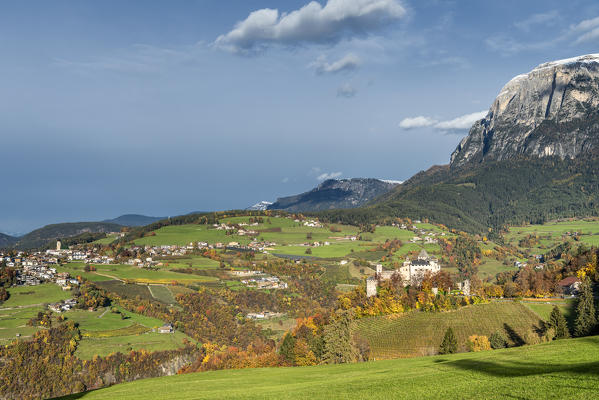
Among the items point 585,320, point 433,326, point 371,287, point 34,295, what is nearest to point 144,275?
point 34,295

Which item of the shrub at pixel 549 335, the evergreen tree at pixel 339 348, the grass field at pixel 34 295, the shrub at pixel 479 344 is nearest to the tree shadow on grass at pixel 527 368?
the evergreen tree at pixel 339 348

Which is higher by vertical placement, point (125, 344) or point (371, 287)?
point (371, 287)

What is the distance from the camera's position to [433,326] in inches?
2771

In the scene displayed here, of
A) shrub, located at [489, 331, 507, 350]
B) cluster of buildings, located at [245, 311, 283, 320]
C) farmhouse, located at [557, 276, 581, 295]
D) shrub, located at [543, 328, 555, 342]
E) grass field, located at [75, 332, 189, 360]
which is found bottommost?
cluster of buildings, located at [245, 311, 283, 320]

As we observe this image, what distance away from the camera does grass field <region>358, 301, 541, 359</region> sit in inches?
2539

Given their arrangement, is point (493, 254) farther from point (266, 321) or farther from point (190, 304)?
point (190, 304)

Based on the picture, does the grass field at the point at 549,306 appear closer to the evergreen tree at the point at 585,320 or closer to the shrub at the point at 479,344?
the evergreen tree at the point at 585,320

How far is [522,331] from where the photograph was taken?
64.6 meters

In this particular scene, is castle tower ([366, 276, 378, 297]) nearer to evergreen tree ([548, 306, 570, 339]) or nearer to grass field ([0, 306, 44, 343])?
evergreen tree ([548, 306, 570, 339])

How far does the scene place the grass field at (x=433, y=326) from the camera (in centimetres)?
6450

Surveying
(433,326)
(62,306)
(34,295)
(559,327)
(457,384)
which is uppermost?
(457,384)

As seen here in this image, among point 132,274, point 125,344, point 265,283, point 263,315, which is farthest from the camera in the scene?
point 265,283

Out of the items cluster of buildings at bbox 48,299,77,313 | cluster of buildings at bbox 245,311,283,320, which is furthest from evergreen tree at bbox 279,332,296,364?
cluster of buildings at bbox 48,299,77,313

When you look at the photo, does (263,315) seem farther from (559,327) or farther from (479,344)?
(559,327)
